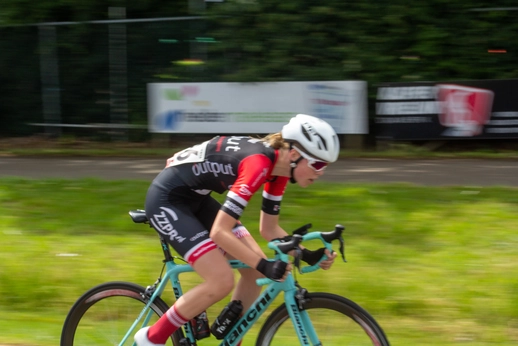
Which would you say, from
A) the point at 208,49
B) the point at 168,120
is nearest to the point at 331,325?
the point at 168,120

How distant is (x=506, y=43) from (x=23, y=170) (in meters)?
8.87

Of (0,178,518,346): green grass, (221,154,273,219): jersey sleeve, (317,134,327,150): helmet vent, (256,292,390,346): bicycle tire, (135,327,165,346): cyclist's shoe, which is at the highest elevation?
(317,134,327,150): helmet vent

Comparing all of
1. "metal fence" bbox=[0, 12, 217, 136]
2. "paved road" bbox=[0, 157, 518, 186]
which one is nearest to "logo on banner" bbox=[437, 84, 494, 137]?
"paved road" bbox=[0, 157, 518, 186]

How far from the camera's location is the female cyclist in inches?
150

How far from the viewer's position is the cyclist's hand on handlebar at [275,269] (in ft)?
12.1

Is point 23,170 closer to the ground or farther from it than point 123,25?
closer to the ground

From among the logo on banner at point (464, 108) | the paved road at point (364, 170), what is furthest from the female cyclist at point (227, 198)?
the logo on banner at point (464, 108)

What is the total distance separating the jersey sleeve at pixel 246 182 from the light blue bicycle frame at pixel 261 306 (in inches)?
12.1

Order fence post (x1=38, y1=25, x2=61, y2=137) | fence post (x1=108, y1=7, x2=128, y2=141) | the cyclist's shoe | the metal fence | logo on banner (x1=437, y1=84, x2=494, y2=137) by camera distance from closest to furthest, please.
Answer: the cyclist's shoe, logo on banner (x1=437, y1=84, x2=494, y2=137), the metal fence, fence post (x1=108, y1=7, x2=128, y2=141), fence post (x1=38, y1=25, x2=61, y2=137)

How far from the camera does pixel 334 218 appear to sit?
7844 mm

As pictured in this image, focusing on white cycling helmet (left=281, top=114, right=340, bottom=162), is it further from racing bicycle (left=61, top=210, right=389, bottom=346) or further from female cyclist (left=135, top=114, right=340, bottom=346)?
racing bicycle (left=61, top=210, right=389, bottom=346)

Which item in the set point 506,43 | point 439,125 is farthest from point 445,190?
point 506,43

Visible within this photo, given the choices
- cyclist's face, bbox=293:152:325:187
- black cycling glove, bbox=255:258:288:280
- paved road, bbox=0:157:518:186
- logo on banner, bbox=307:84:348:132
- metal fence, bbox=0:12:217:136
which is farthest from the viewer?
metal fence, bbox=0:12:217:136

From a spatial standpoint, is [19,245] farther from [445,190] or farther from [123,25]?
[123,25]
